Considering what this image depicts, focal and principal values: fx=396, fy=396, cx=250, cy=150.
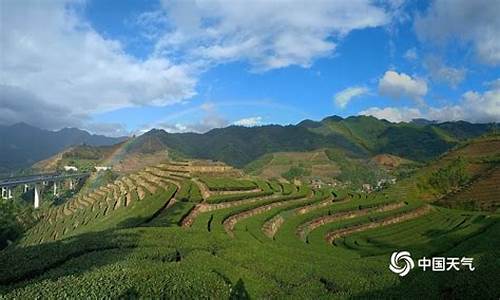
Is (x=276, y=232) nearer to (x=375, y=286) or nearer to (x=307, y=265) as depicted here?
(x=307, y=265)

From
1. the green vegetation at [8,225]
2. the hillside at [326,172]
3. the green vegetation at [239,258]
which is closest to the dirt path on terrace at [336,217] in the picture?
the green vegetation at [239,258]

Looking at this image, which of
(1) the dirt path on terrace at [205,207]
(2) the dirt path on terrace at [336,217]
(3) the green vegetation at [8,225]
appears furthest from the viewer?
(3) the green vegetation at [8,225]

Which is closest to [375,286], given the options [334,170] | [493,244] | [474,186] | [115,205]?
[493,244]

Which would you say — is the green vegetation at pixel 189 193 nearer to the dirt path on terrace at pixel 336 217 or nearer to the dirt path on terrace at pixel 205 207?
the dirt path on terrace at pixel 205 207

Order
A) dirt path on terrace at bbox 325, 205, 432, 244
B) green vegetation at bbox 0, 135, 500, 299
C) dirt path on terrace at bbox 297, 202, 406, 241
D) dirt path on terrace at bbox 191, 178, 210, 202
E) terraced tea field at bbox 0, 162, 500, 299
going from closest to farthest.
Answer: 1. terraced tea field at bbox 0, 162, 500, 299
2. green vegetation at bbox 0, 135, 500, 299
3. dirt path on terrace at bbox 297, 202, 406, 241
4. dirt path on terrace at bbox 325, 205, 432, 244
5. dirt path on terrace at bbox 191, 178, 210, 202

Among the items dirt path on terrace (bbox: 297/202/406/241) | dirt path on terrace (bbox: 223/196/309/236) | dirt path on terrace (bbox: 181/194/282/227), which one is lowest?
dirt path on terrace (bbox: 297/202/406/241)

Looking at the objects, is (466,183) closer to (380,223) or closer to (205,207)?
(380,223)

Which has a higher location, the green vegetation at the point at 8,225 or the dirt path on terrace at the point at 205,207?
the dirt path on terrace at the point at 205,207

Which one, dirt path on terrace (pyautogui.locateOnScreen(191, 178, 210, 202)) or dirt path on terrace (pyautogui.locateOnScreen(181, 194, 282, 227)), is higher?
dirt path on terrace (pyautogui.locateOnScreen(191, 178, 210, 202))

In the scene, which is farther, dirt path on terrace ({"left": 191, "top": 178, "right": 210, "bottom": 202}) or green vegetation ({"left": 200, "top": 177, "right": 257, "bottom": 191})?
green vegetation ({"left": 200, "top": 177, "right": 257, "bottom": 191})

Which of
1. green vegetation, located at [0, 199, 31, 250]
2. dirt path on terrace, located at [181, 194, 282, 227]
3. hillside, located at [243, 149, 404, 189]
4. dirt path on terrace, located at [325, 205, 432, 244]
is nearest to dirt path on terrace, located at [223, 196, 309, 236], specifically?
dirt path on terrace, located at [181, 194, 282, 227]

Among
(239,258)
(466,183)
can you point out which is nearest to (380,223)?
(239,258)

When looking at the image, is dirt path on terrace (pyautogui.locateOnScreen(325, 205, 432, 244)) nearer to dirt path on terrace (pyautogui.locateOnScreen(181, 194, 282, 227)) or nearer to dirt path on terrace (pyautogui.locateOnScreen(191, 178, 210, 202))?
dirt path on terrace (pyautogui.locateOnScreen(181, 194, 282, 227))

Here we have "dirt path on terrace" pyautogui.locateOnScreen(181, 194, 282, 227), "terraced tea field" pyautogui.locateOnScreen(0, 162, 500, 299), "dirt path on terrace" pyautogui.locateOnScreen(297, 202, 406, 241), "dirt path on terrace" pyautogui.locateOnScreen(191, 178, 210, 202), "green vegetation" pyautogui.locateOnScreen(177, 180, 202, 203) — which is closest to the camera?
"terraced tea field" pyautogui.locateOnScreen(0, 162, 500, 299)
